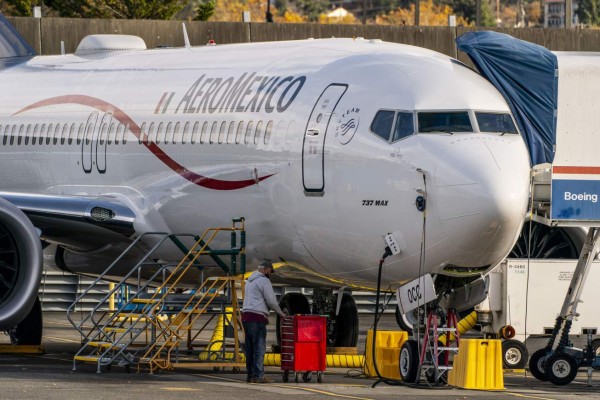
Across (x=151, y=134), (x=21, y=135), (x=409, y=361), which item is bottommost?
(x=409, y=361)

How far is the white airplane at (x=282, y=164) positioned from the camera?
17.4 meters

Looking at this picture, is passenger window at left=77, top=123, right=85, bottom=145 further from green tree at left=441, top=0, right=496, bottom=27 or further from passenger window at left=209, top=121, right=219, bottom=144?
green tree at left=441, top=0, right=496, bottom=27

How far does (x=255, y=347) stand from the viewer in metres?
18.4

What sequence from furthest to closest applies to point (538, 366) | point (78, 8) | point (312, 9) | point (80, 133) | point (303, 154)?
point (312, 9) → point (78, 8) → point (80, 133) → point (538, 366) → point (303, 154)

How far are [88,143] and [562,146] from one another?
7.58 meters

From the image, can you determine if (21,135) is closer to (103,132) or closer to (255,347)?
(103,132)

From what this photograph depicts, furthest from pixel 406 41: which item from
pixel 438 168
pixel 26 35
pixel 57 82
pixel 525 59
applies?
pixel 438 168

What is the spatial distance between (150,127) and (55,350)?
14.5 ft

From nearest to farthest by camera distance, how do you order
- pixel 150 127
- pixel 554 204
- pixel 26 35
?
pixel 554 204 → pixel 150 127 → pixel 26 35

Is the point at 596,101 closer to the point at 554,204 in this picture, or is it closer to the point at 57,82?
the point at 554,204

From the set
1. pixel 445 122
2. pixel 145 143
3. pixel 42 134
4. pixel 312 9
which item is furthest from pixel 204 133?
pixel 312 9

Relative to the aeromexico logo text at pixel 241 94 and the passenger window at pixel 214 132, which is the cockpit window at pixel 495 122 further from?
the passenger window at pixel 214 132

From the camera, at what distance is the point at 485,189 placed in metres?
16.9

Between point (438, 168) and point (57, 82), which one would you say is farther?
point (57, 82)
